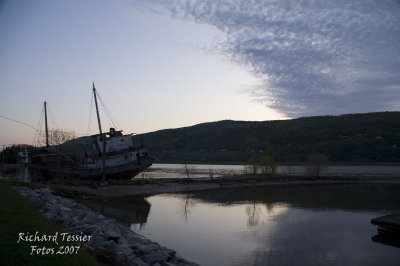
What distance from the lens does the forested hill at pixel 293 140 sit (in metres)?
91.0

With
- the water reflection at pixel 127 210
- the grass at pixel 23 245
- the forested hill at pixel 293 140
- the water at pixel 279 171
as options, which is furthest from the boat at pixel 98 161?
the forested hill at pixel 293 140

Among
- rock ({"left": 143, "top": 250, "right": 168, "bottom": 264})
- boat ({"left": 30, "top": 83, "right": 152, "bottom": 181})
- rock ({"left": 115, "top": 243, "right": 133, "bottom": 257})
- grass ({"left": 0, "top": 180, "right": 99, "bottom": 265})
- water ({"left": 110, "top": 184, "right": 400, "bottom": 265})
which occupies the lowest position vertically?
water ({"left": 110, "top": 184, "right": 400, "bottom": 265})

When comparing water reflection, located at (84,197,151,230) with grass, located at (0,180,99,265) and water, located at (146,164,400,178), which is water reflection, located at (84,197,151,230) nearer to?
grass, located at (0,180,99,265)

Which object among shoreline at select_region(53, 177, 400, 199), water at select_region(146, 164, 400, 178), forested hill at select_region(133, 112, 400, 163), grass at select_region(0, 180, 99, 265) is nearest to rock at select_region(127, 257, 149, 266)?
grass at select_region(0, 180, 99, 265)

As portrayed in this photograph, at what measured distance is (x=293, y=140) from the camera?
10706cm

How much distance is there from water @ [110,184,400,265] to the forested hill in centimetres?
4742

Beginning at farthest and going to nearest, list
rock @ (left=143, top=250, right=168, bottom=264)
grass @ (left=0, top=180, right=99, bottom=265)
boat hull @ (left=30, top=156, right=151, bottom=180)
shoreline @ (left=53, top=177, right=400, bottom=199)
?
boat hull @ (left=30, top=156, right=151, bottom=180)
shoreline @ (left=53, top=177, right=400, bottom=199)
rock @ (left=143, top=250, right=168, bottom=264)
grass @ (left=0, top=180, right=99, bottom=265)

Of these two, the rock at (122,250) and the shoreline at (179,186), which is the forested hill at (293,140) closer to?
the shoreline at (179,186)

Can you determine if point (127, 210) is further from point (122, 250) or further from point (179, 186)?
point (122, 250)

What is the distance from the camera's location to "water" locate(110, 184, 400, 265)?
12.5 m

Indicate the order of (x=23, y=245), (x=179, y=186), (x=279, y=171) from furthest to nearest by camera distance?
1. (x=279, y=171)
2. (x=179, y=186)
3. (x=23, y=245)

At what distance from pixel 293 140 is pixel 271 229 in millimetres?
93845

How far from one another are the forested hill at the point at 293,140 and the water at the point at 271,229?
47419mm

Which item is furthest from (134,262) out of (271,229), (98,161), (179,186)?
(98,161)
